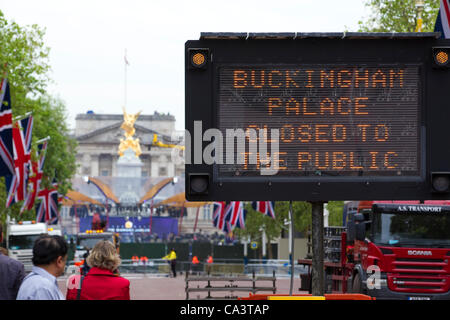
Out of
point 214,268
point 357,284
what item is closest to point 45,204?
point 214,268

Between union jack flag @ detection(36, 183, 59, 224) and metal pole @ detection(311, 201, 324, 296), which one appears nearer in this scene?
metal pole @ detection(311, 201, 324, 296)

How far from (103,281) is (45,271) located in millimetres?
1303

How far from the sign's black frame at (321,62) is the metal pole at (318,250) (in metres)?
0.18

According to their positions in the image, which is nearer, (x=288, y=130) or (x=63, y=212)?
(x=288, y=130)

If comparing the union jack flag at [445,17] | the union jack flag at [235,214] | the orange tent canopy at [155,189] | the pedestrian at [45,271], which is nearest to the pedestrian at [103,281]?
the pedestrian at [45,271]

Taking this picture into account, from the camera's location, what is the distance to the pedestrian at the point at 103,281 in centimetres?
816

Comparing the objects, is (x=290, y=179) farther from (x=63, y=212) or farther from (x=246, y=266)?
(x=63, y=212)

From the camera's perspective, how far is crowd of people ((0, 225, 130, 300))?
267 inches

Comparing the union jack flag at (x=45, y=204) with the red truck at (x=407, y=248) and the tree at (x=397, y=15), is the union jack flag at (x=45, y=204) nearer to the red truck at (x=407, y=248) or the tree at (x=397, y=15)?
the tree at (x=397, y=15)

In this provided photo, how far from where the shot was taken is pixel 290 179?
9.31 m

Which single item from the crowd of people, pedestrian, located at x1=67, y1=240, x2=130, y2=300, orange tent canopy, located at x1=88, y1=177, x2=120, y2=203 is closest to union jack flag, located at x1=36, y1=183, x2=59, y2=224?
the crowd of people

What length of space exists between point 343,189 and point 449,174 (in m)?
0.98

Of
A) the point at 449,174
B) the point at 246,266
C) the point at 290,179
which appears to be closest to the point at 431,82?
the point at 449,174

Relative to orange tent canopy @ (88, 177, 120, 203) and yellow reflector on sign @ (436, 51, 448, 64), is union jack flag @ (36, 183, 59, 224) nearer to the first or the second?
yellow reflector on sign @ (436, 51, 448, 64)
